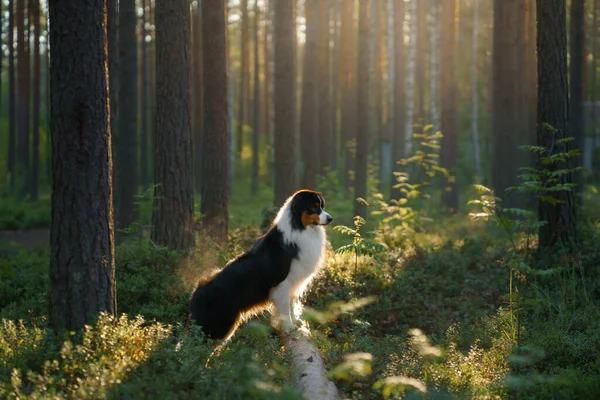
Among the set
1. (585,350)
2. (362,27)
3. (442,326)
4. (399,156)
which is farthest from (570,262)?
(399,156)

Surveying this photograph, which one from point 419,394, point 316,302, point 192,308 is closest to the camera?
point 419,394

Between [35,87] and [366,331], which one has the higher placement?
[35,87]

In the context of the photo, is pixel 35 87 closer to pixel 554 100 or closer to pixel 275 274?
pixel 554 100

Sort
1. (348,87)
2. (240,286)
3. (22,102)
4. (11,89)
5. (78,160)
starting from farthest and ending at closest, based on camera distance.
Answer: (348,87)
(22,102)
(11,89)
(240,286)
(78,160)

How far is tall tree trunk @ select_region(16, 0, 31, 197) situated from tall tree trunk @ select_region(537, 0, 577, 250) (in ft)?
80.3

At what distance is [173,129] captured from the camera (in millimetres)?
12367

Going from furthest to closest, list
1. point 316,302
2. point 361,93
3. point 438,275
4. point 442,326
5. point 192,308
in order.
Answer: point 361,93 → point 438,275 → point 316,302 → point 442,326 → point 192,308

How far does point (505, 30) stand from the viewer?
17875mm

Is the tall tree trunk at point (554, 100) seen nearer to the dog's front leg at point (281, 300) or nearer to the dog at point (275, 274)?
the dog at point (275, 274)

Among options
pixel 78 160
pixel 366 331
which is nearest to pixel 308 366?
pixel 366 331

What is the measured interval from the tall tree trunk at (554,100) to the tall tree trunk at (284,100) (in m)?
5.75

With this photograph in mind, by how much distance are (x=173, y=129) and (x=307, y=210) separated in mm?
4506

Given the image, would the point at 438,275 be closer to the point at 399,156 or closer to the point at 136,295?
the point at 136,295

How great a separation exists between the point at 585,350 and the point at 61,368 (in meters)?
5.59
